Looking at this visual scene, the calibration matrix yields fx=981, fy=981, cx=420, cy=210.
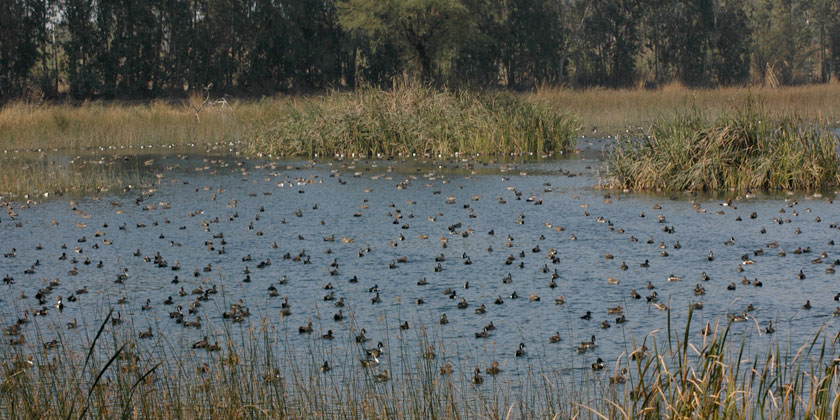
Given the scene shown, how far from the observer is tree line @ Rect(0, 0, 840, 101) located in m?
52.1

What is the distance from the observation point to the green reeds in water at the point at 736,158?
20156 mm

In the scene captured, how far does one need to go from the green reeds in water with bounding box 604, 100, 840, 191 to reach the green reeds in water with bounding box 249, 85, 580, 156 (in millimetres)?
8646

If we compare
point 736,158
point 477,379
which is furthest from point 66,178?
point 477,379

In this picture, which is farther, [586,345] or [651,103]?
[651,103]

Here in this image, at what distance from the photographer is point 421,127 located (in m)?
30.4

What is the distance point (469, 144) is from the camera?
2988 cm

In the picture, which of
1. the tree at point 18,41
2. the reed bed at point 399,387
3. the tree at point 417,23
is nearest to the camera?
the reed bed at point 399,387

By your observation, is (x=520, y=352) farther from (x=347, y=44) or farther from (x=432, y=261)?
(x=347, y=44)

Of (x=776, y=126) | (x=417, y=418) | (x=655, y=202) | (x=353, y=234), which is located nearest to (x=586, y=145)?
(x=776, y=126)

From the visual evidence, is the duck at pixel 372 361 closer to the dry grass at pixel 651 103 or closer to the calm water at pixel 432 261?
the calm water at pixel 432 261

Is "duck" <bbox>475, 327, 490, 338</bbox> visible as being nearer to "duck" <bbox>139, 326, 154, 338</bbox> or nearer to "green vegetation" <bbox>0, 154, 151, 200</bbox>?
"duck" <bbox>139, 326, 154, 338</bbox>

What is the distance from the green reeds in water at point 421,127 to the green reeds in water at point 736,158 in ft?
28.4

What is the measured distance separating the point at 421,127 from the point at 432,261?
17.2m

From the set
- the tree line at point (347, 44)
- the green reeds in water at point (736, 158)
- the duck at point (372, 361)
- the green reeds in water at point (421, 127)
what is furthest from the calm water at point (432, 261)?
the tree line at point (347, 44)
